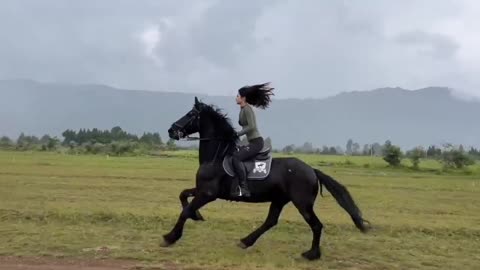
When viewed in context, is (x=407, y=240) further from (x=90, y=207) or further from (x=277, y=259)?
(x=90, y=207)

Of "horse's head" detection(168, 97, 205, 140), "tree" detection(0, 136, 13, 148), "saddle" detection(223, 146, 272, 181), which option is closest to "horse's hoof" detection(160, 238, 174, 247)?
"saddle" detection(223, 146, 272, 181)

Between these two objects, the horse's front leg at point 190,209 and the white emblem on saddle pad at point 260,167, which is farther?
the white emblem on saddle pad at point 260,167

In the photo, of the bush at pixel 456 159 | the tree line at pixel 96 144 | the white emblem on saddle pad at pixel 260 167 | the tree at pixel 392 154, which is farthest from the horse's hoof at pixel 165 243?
the bush at pixel 456 159

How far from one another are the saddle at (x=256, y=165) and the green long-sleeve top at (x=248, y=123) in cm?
36

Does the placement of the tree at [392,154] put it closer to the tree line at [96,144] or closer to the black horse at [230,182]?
the tree line at [96,144]

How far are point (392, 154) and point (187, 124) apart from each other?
62126mm

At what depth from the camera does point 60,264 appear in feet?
34.2

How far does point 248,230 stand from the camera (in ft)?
48.9

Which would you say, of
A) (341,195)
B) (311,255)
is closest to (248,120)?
(341,195)

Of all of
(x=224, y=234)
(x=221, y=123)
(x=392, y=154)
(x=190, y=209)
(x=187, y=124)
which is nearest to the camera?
(x=190, y=209)

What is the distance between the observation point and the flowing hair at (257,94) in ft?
39.0

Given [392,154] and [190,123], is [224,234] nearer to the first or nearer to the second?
[190,123]

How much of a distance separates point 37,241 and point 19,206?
6.85 metres

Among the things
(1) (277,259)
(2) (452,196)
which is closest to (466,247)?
(1) (277,259)
